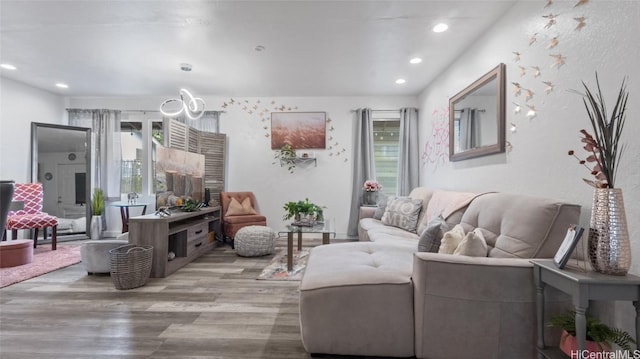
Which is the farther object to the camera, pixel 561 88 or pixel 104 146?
pixel 104 146

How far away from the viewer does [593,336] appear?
4.45 feet

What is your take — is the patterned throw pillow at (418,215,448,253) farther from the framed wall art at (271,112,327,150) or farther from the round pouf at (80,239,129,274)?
the framed wall art at (271,112,327,150)

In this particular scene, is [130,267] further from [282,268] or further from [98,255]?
[282,268]

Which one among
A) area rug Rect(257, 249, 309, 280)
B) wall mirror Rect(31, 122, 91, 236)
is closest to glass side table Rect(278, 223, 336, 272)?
area rug Rect(257, 249, 309, 280)

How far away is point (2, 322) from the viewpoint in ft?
6.86

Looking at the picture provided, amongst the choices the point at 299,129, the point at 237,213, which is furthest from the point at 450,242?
the point at 299,129

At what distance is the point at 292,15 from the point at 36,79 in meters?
4.38

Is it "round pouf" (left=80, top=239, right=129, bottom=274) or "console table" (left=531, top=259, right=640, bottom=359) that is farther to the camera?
"round pouf" (left=80, top=239, right=129, bottom=274)

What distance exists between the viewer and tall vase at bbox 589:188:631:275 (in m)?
1.28

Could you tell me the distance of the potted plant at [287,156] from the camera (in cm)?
505

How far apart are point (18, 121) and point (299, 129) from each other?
441cm

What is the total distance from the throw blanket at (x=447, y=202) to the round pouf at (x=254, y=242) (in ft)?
6.88

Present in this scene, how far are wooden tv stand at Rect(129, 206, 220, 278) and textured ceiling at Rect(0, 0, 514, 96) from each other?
76.6 inches

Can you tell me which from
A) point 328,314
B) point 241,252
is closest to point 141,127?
point 241,252
